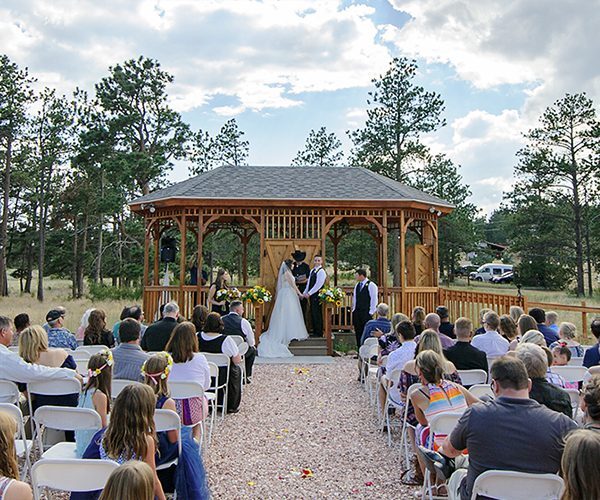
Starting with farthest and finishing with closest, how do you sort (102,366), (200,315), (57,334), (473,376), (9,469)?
1. (200,315)
2. (57,334)
3. (473,376)
4. (102,366)
5. (9,469)

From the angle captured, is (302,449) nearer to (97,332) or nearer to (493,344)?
(493,344)

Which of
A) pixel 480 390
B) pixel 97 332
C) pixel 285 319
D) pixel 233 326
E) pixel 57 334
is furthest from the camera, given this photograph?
pixel 285 319

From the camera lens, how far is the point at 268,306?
468 inches

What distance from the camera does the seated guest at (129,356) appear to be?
4.56m

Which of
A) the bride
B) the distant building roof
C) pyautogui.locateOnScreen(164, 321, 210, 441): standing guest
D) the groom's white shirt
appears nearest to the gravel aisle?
pyautogui.locateOnScreen(164, 321, 210, 441): standing guest

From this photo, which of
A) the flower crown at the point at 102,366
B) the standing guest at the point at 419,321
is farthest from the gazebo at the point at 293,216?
the flower crown at the point at 102,366

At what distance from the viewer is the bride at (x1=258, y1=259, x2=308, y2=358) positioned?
35.7 feet

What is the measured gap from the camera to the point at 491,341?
604cm

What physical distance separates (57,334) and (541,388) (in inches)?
214

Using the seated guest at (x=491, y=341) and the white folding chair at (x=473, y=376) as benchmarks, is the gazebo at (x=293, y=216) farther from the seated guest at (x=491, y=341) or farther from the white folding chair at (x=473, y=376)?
the white folding chair at (x=473, y=376)

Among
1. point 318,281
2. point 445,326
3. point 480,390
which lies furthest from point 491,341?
point 318,281

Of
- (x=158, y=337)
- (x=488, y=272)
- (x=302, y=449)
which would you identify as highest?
(x=488, y=272)

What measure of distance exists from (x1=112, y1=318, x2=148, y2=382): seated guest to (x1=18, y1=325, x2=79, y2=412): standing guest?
0.45 meters

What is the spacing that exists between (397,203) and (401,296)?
2.31 metres
